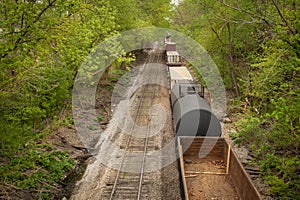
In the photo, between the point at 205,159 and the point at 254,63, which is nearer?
the point at 205,159

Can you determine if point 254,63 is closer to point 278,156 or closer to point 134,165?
point 278,156

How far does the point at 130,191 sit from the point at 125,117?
908cm

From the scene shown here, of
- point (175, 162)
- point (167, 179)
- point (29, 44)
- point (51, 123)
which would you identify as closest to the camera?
point (29, 44)

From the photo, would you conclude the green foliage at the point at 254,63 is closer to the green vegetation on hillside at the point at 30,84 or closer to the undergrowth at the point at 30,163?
the green vegetation on hillside at the point at 30,84

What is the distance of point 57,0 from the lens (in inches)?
361

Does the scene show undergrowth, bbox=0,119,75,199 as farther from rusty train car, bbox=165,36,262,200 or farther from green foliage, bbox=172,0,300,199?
green foliage, bbox=172,0,300,199

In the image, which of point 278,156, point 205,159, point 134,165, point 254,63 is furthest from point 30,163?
point 254,63

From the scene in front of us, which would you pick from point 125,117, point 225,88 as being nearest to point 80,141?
point 125,117

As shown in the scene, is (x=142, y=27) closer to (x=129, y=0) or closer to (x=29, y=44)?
(x=129, y=0)

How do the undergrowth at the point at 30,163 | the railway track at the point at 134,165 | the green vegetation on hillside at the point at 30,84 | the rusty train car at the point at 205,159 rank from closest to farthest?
the green vegetation on hillside at the point at 30,84
the undergrowth at the point at 30,163
the rusty train car at the point at 205,159
the railway track at the point at 134,165

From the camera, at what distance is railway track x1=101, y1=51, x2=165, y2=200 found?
35.5 feet

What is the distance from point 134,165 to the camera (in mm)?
12883

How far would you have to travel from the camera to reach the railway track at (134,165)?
10812 millimetres

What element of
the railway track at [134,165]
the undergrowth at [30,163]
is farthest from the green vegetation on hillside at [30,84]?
the railway track at [134,165]
